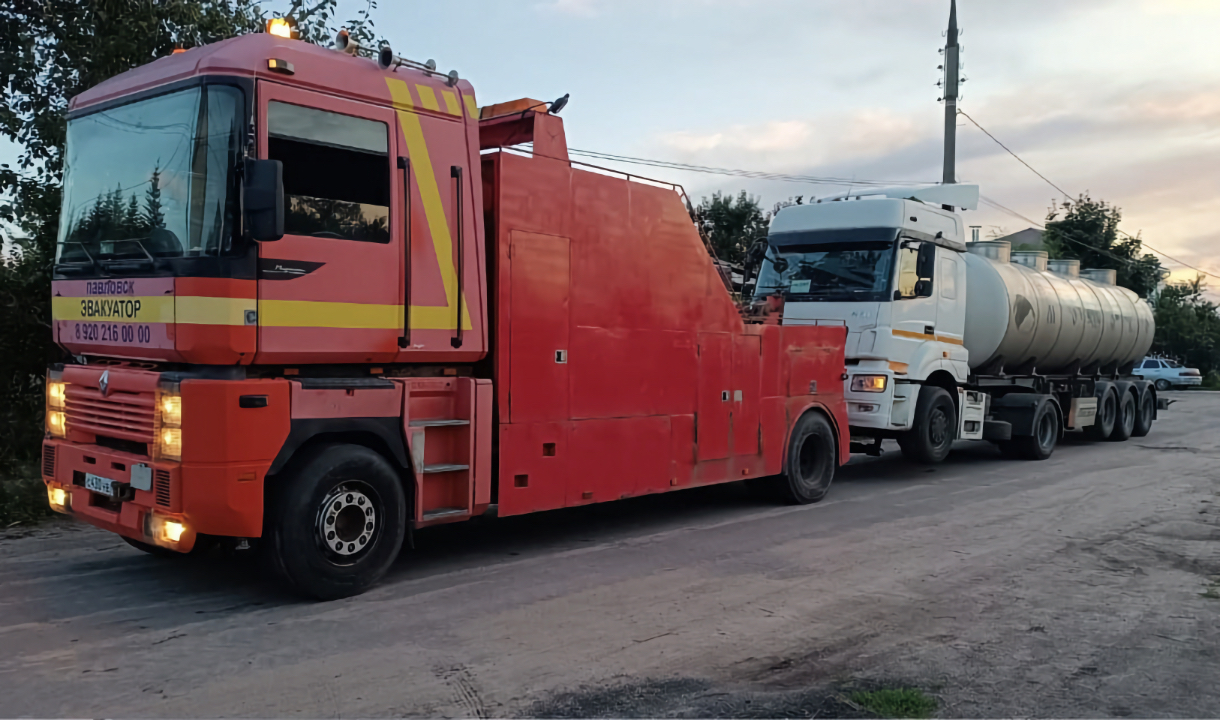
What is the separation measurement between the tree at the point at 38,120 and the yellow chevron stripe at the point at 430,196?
223 inches

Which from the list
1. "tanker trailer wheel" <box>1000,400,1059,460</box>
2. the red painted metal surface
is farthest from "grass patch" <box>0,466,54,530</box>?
"tanker trailer wheel" <box>1000,400,1059,460</box>

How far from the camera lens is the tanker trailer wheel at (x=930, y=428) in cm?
1245

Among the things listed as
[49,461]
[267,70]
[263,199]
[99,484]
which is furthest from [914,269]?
[49,461]

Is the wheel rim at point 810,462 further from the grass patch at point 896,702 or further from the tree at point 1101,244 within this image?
the tree at point 1101,244

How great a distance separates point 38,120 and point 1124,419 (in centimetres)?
1901

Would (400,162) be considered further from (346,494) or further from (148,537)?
(148,537)

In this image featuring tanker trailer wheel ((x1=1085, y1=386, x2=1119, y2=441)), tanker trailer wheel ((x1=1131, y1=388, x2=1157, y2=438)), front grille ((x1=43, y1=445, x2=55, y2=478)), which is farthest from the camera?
tanker trailer wheel ((x1=1131, y1=388, x2=1157, y2=438))

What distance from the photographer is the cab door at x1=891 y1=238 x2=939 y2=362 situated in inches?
472

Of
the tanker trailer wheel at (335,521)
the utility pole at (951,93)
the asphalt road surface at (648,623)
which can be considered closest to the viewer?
the asphalt road surface at (648,623)

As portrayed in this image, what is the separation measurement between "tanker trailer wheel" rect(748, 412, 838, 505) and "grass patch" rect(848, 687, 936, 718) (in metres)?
5.65

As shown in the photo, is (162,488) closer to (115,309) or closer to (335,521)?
(335,521)

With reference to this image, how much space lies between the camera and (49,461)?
6680mm

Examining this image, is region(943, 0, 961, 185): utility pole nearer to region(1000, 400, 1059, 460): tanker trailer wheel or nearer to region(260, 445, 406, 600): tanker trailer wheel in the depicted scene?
region(1000, 400, 1059, 460): tanker trailer wheel

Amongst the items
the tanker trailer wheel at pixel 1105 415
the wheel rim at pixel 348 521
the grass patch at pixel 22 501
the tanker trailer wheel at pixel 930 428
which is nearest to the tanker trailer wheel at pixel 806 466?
the tanker trailer wheel at pixel 930 428
